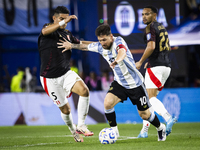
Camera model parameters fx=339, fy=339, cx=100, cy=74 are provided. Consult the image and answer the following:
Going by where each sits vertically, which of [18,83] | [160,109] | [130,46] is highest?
[130,46]

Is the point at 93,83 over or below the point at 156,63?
below

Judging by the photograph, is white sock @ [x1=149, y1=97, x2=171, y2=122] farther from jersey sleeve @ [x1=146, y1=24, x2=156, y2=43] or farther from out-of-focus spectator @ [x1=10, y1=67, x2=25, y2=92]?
out-of-focus spectator @ [x1=10, y1=67, x2=25, y2=92]

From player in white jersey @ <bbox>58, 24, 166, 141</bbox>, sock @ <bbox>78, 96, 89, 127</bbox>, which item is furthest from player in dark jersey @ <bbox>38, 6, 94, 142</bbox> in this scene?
player in white jersey @ <bbox>58, 24, 166, 141</bbox>

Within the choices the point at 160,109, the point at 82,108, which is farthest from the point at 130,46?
the point at 82,108

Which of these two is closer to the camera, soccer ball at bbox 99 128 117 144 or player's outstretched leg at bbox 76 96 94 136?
soccer ball at bbox 99 128 117 144

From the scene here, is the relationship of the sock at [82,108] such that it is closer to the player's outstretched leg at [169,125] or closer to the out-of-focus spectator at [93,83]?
the player's outstretched leg at [169,125]

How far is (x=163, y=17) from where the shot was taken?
12180 mm

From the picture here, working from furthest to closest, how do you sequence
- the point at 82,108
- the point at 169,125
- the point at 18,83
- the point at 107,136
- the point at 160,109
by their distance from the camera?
→ the point at 18,83 < the point at 160,109 < the point at 82,108 < the point at 169,125 < the point at 107,136

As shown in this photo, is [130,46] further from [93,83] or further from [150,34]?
A: [150,34]

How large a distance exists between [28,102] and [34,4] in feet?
16.4

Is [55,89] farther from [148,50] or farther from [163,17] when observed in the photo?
[163,17]

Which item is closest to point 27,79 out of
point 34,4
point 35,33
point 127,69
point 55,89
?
point 35,33

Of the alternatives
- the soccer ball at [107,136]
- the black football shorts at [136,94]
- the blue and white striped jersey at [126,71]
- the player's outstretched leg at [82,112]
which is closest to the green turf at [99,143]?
the soccer ball at [107,136]

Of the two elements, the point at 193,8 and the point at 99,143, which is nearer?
the point at 99,143
